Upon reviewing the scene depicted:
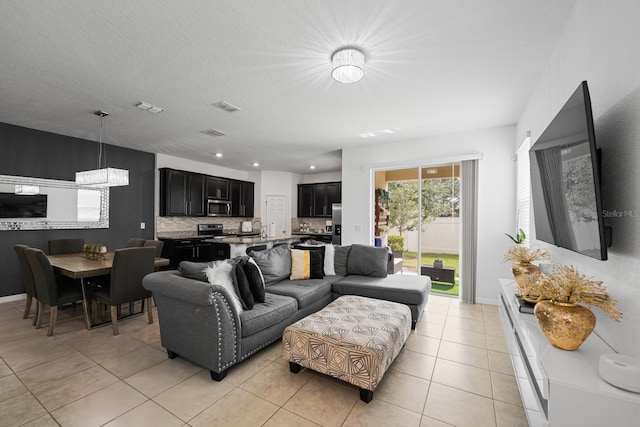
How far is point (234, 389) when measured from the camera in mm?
2127

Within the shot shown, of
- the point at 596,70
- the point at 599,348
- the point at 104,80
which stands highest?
the point at 104,80

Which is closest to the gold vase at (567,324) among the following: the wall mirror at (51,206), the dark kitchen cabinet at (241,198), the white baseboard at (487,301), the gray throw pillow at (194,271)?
the gray throw pillow at (194,271)

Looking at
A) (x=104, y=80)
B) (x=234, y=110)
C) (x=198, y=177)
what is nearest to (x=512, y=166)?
(x=234, y=110)

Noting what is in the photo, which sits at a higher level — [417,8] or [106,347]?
[417,8]

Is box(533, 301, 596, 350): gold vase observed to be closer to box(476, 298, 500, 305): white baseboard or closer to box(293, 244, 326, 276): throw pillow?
box(293, 244, 326, 276): throw pillow

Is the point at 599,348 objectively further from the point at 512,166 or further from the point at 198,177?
the point at 198,177

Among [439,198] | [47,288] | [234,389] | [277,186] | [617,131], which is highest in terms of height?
[277,186]

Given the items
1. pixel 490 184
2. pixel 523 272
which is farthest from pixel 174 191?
pixel 523 272

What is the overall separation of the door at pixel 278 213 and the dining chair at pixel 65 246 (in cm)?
437

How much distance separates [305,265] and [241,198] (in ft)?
15.3

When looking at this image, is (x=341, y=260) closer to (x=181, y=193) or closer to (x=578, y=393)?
(x=578, y=393)

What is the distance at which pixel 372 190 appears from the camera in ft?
17.3

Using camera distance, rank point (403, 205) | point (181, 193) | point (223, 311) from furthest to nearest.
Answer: point (181, 193), point (403, 205), point (223, 311)

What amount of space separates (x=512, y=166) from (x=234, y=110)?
4.01 metres
